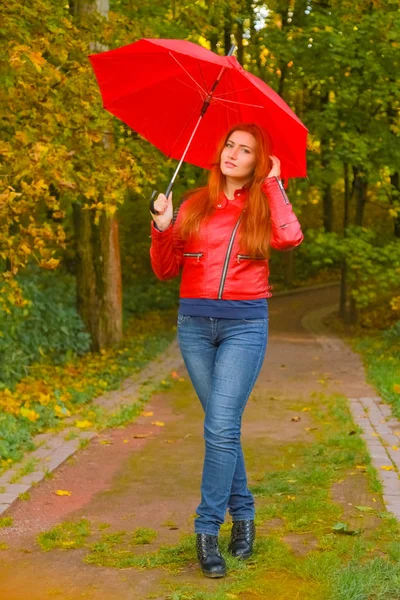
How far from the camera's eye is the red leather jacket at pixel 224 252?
4.34 m

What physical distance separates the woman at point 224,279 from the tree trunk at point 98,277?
10.7m

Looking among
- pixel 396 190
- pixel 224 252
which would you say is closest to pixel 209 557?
pixel 224 252

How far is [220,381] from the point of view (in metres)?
4.37

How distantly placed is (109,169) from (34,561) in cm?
567

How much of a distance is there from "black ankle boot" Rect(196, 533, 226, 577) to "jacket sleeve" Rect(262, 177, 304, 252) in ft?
4.62

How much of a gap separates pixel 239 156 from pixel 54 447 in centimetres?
392

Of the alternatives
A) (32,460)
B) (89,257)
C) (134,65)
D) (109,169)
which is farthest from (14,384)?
(134,65)

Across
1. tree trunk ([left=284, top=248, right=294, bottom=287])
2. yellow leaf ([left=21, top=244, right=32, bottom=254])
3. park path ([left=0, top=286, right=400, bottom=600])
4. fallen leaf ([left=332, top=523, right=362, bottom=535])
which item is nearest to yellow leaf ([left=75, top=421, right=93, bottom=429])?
park path ([left=0, top=286, right=400, bottom=600])

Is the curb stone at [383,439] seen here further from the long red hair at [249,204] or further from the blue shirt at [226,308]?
the long red hair at [249,204]

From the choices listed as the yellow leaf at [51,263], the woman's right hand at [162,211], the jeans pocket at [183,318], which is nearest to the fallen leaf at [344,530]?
the jeans pocket at [183,318]

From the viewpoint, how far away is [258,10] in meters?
20.6

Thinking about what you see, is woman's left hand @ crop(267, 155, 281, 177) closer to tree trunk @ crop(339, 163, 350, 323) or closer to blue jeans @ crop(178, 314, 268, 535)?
blue jeans @ crop(178, 314, 268, 535)

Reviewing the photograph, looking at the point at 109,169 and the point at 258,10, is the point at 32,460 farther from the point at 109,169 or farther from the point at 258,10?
the point at 258,10

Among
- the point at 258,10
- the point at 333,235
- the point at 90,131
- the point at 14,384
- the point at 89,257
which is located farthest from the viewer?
the point at 258,10
